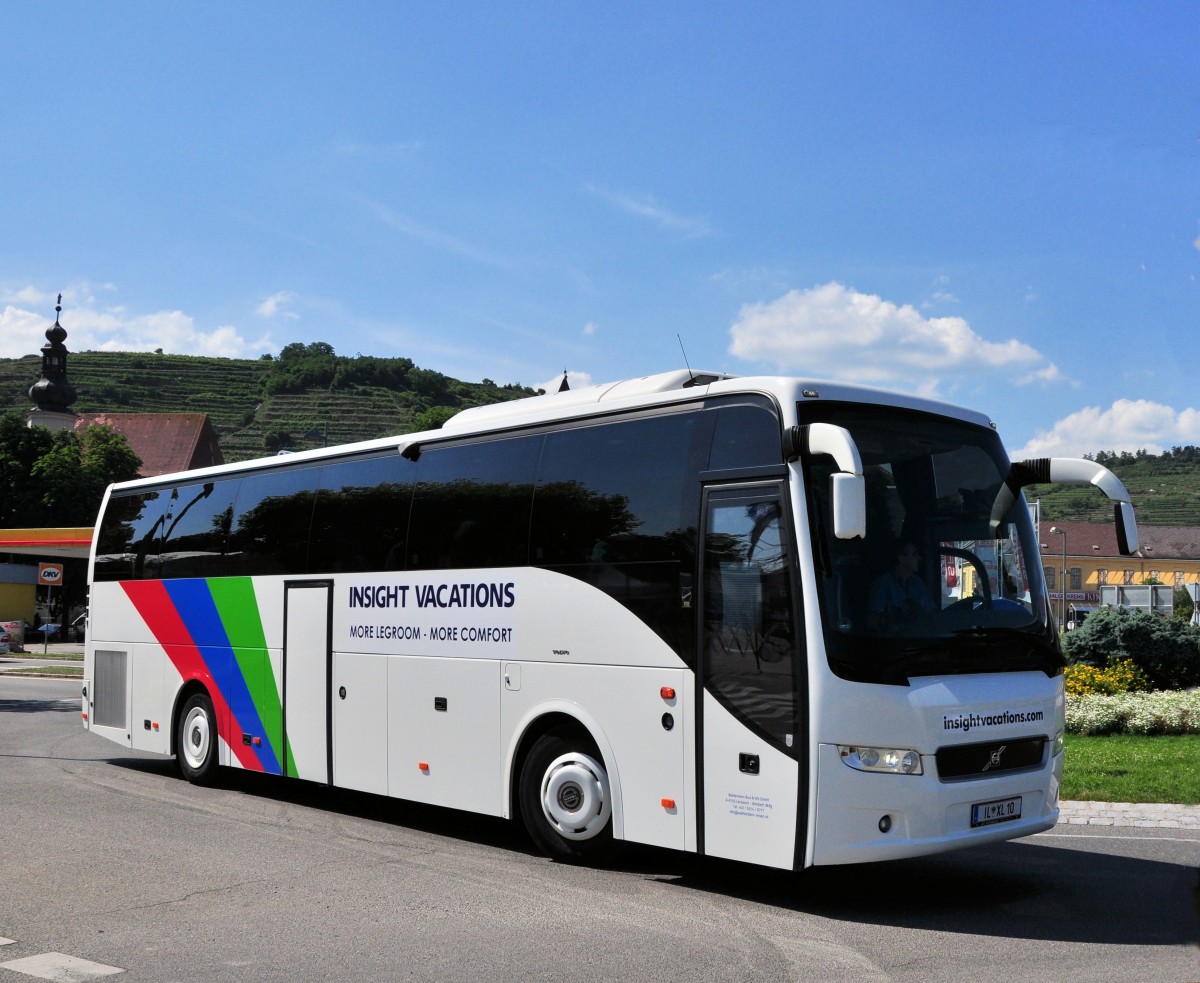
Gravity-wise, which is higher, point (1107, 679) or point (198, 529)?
point (198, 529)

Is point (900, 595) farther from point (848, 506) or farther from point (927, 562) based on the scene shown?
point (848, 506)

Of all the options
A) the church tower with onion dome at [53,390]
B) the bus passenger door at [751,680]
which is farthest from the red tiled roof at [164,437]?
the bus passenger door at [751,680]

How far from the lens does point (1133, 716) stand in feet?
55.2

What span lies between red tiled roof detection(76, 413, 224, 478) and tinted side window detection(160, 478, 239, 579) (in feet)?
326

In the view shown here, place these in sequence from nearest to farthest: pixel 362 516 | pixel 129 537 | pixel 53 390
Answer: pixel 362 516 < pixel 129 537 < pixel 53 390

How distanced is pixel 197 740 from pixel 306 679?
8.14 ft

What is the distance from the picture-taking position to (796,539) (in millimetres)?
7402

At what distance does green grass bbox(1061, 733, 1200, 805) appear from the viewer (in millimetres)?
12234

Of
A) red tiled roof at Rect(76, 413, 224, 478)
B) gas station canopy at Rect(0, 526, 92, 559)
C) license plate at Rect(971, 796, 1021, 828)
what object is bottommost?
license plate at Rect(971, 796, 1021, 828)

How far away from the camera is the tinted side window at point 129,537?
14.5 metres

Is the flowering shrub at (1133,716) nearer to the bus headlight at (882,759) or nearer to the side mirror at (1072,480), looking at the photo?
the side mirror at (1072,480)

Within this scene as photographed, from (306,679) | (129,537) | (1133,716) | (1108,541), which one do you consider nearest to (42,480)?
(129,537)

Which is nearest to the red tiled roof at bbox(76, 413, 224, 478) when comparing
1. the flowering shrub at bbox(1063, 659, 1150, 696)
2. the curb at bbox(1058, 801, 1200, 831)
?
the flowering shrub at bbox(1063, 659, 1150, 696)

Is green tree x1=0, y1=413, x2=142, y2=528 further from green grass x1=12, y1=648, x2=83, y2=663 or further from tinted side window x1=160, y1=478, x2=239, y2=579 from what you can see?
tinted side window x1=160, y1=478, x2=239, y2=579
